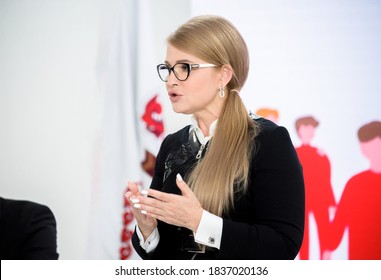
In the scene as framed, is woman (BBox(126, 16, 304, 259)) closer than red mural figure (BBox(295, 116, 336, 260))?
Yes

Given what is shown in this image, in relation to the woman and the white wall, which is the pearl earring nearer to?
the woman

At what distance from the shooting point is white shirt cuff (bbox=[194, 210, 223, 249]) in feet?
4.55

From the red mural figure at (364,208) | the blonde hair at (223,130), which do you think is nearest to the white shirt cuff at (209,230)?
the blonde hair at (223,130)

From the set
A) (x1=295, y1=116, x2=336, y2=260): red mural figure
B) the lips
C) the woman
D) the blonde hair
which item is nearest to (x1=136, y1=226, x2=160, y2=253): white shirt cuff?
the woman

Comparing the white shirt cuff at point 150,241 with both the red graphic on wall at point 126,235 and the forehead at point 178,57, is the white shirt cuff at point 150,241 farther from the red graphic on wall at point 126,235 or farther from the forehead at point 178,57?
the red graphic on wall at point 126,235

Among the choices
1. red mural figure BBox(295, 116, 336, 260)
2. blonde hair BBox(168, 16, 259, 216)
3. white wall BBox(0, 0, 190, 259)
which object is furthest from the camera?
red mural figure BBox(295, 116, 336, 260)

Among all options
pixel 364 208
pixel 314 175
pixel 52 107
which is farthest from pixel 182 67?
pixel 364 208

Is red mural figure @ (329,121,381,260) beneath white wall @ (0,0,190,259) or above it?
beneath

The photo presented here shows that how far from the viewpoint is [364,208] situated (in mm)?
2754

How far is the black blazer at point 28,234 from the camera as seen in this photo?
1.25 m

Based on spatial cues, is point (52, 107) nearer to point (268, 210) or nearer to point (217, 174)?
point (217, 174)

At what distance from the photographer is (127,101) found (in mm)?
2625

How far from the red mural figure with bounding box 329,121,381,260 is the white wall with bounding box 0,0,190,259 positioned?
44.1 inches
